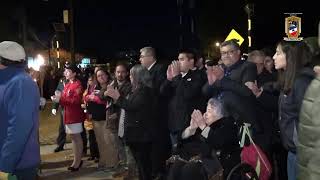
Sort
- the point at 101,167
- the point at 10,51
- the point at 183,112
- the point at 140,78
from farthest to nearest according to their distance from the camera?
the point at 101,167
the point at 183,112
the point at 140,78
the point at 10,51

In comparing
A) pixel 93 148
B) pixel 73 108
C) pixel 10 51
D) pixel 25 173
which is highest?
pixel 10 51

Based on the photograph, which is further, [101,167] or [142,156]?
[101,167]

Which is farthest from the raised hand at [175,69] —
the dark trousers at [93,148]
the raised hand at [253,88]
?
the dark trousers at [93,148]

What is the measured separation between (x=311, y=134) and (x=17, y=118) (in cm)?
209

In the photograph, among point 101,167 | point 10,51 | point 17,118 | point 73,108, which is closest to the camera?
point 17,118

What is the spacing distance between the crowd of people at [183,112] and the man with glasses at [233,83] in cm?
1

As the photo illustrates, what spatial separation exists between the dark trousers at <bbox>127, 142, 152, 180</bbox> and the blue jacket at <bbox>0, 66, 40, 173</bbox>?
118 inches

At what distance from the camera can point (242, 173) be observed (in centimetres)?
546

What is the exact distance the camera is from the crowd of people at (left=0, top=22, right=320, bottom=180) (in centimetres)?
379

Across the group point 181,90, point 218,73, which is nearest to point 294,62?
point 218,73

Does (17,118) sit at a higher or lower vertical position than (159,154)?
higher

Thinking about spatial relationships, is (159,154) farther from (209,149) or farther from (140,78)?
(209,149)

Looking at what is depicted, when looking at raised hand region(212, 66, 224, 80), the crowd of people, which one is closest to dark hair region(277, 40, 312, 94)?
the crowd of people

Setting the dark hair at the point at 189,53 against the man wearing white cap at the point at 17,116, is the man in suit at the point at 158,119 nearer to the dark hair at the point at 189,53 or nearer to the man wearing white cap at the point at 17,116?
the dark hair at the point at 189,53
